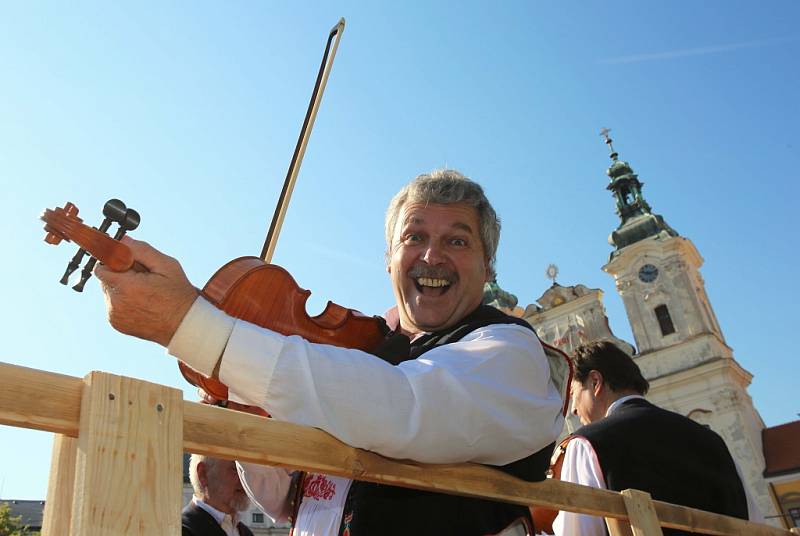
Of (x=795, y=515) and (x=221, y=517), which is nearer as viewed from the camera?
(x=221, y=517)

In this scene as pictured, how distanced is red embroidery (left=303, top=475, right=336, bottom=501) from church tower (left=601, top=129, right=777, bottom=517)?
27188 mm

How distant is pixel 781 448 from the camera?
27.8 meters

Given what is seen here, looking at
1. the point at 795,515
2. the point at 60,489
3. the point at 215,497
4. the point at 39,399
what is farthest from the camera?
the point at 795,515

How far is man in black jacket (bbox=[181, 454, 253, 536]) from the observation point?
3709mm

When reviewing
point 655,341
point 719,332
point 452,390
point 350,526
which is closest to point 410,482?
point 452,390

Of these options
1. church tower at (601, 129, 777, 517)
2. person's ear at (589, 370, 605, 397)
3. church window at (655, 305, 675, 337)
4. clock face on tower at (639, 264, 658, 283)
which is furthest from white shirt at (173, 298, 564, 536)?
clock face on tower at (639, 264, 658, 283)

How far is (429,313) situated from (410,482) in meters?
0.69

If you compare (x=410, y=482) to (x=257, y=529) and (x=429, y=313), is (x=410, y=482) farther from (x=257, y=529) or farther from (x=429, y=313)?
(x=257, y=529)

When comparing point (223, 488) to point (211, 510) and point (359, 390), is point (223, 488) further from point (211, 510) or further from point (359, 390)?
point (359, 390)

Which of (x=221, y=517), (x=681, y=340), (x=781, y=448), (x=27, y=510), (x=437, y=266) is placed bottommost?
(x=221, y=517)

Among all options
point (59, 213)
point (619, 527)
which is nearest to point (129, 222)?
point (59, 213)

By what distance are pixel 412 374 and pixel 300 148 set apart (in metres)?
2.09

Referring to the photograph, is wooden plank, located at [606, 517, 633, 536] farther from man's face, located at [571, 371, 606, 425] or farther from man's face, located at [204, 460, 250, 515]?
man's face, located at [204, 460, 250, 515]

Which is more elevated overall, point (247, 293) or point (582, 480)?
point (247, 293)
